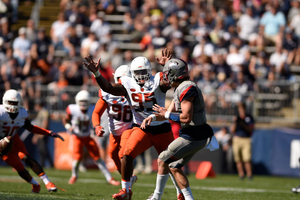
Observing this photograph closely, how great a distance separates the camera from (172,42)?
1546 centimetres

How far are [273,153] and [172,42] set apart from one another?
490cm

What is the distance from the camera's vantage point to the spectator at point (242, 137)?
1187 cm

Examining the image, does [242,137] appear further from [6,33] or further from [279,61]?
[6,33]

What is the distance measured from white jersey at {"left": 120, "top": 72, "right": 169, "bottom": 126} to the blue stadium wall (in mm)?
6954

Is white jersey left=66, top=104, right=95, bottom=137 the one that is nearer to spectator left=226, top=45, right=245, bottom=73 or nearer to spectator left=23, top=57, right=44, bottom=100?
spectator left=23, top=57, right=44, bottom=100

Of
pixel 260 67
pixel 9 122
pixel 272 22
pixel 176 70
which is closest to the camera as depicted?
pixel 176 70

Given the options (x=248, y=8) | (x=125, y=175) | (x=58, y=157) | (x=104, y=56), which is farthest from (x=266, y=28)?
(x=125, y=175)

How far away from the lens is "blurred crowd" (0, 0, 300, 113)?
14258mm

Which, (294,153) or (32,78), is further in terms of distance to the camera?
(32,78)

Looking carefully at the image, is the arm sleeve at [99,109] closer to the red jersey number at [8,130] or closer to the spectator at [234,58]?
the red jersey number at [8,130]

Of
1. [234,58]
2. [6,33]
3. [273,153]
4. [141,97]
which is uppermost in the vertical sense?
[6,33]

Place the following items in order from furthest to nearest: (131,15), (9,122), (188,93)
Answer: (131,15) < (9,122) < (188,93)

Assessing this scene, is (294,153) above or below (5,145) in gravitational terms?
below

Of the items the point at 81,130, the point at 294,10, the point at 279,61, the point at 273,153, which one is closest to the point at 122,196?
the point at 81,130
